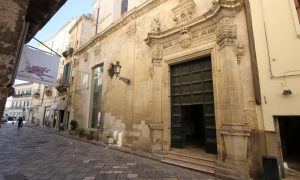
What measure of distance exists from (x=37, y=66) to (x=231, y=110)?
Result: 5033mm

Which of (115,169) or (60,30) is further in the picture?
(60,30)

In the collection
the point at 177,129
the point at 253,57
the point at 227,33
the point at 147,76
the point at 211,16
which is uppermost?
the point at 211,16

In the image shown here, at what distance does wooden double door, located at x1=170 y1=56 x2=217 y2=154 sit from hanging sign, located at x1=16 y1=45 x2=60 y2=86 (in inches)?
181

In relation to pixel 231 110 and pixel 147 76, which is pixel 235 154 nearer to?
pixel 231 110

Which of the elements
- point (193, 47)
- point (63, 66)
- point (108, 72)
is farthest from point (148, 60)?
point (63, 66)

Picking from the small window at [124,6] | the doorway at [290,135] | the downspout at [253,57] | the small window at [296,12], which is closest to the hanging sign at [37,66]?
the downspout at [253,57]

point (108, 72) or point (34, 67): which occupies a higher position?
point (108, 72)

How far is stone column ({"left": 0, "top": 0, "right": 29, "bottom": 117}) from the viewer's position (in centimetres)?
120

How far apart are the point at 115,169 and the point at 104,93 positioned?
6.80 m

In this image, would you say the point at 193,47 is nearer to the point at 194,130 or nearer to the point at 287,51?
the point at 287,51

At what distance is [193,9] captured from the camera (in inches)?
287

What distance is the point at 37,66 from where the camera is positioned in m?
3.65

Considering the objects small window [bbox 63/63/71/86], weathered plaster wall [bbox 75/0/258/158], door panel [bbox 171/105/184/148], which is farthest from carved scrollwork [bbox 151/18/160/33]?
small window [bbox 63/63/71/86]

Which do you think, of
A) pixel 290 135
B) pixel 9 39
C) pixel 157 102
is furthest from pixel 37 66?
pixel 290 135
